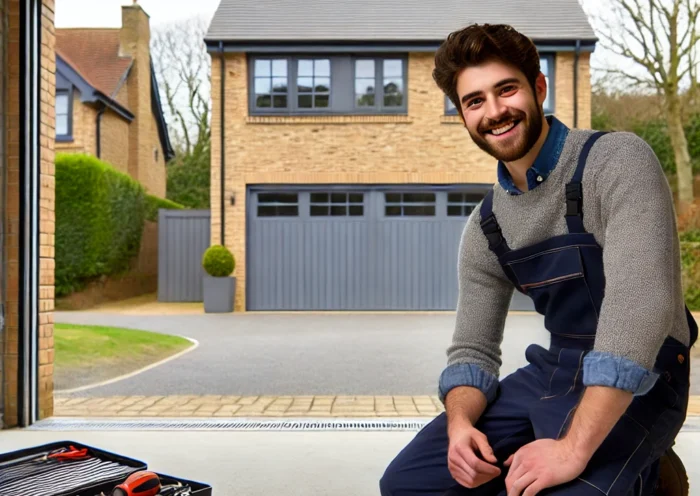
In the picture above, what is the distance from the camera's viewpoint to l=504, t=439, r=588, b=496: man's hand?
1.01 metres

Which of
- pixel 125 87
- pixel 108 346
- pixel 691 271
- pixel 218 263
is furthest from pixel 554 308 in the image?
pixel 125 87

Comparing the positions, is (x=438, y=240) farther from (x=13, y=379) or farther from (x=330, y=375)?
(x=13, y=379)

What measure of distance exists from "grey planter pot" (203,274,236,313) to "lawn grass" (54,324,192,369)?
191 cm

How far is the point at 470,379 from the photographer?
1322 millimetres

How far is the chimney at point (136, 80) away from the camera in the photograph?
514 inches

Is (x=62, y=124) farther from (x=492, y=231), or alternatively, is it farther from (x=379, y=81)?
(x=492, y=231)

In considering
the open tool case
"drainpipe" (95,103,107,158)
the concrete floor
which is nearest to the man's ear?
the open tool case

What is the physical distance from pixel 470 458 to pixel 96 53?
1375 centimetres

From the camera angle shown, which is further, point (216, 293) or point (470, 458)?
point (216, 293)

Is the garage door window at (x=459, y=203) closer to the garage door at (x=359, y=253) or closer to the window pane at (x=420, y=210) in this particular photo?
the garage door at (x=359, y=253)

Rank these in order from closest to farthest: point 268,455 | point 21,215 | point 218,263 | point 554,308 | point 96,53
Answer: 1. point 554,308
2. point 268,455
3. point 21,215
4. point 218,263
5. point 96,53

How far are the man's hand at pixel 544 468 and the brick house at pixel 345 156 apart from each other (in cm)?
734

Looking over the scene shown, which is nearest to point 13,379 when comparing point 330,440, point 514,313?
point 330,440

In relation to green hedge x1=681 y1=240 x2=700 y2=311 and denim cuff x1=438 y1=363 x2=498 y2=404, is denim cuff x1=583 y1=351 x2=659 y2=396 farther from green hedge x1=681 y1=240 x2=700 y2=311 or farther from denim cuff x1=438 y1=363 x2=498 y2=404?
green hedge x1=681 y1=240 x2=700 y2=311
